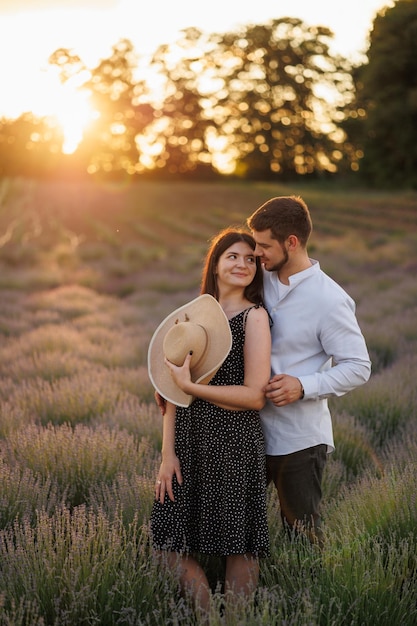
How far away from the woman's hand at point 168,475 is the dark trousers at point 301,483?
1.36 ft

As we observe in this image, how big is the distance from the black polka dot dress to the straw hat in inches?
4.2

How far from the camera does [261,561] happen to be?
2.97 meters

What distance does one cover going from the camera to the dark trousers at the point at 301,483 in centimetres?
296

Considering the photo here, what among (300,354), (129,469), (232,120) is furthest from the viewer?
(232,120)

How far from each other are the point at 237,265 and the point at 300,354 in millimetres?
455

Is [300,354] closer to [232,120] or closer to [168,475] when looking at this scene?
[168,475]

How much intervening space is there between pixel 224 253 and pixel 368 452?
2.22 meters

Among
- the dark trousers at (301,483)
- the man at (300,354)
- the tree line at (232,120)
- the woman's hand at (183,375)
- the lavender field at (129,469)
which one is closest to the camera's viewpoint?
the lavender field at (129,469)

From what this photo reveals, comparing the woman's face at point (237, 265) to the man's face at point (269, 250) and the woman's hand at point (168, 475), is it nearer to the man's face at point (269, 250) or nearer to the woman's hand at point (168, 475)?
the man's face at point (269, 250)

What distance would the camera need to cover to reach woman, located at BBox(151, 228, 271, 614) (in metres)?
2.78

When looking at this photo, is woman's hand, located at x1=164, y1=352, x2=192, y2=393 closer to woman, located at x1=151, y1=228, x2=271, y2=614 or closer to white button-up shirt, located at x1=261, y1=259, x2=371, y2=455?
woman, located at x1=151, y1=228, x2=271, y2=614

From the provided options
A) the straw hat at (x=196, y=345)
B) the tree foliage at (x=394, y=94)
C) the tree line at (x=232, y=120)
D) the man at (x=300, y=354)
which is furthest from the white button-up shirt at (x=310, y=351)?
the tree line at (x=232, y=120)

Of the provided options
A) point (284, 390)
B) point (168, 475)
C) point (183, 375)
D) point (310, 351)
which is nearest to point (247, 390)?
point (284, 390)

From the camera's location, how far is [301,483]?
3.00 meters
